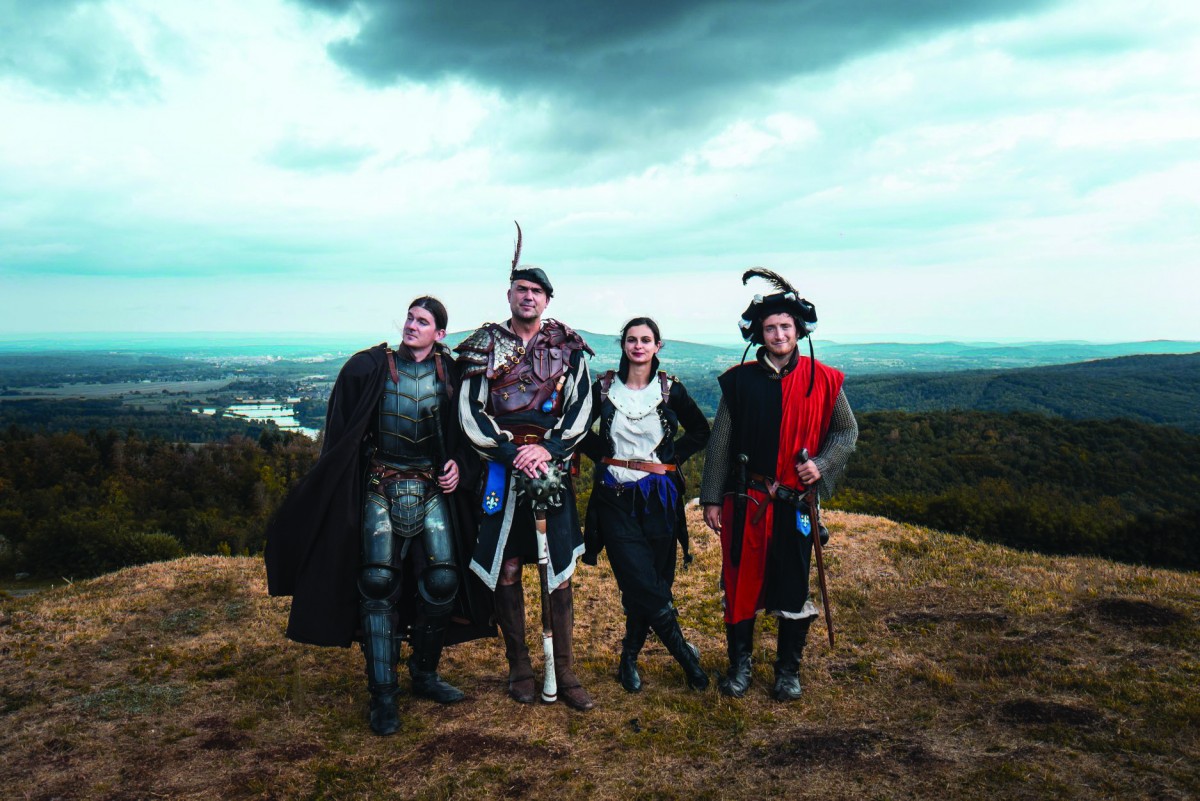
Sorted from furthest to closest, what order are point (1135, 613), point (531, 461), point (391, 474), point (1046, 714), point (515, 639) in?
point (1135, 613)
point (515, 639)
point (391, 474)
point (531, 461)
point (1046, 714)

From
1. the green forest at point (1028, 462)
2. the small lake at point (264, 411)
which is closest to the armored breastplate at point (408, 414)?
the green forest at point (1028, 462)

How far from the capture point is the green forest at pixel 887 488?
14.6 meters

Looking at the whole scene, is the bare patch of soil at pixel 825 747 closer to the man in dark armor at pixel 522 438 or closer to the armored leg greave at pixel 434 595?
the man in dark armor at pixel 522 438

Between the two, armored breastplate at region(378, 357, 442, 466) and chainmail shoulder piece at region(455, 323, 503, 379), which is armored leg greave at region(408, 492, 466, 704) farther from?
chainmail shoulder piece at region(455, 323, 503, 379)

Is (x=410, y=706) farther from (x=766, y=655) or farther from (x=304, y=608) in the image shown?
(x=766, y=655)

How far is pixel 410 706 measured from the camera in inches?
173

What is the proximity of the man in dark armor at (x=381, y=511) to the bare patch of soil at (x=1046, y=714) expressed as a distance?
3492mm

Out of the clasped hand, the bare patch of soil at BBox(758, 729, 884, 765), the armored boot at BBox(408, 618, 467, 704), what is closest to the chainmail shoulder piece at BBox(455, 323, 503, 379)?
the clasped hand

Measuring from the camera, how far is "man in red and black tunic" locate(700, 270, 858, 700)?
4215mm

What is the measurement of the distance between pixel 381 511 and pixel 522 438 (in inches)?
39.8

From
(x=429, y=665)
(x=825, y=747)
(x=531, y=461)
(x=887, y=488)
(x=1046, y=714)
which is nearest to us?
(x=825, y=747)

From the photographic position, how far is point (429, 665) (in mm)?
4535

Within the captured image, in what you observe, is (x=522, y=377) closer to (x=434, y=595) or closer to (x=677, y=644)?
(x=434, y=595)

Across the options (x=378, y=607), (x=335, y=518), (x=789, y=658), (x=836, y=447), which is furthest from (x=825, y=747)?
(x=335, y=518)
